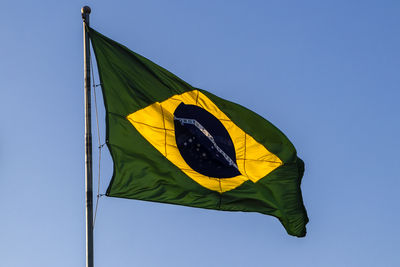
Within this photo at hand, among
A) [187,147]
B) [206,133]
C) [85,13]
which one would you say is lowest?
[187,147]

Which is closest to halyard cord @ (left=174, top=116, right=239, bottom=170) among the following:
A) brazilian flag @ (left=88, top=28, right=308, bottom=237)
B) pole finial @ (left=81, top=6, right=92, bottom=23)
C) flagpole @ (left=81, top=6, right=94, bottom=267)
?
brazilian flag @ (left=88, top=28, right=308, bottom=237)

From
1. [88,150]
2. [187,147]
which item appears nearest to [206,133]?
[187,147]

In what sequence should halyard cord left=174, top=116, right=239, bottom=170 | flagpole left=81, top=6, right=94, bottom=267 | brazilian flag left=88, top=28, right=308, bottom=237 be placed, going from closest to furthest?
1. flagpole left=81, top=6, right=94, bottom=267
2. brazilian flag left=88, top=28, right=308, bottom=237
3. halyard cord left=174, top=116, right=239, bottom=170

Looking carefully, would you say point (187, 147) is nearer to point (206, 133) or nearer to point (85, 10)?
point (206, 133)

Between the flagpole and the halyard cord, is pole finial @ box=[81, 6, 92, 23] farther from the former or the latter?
the halyard cord

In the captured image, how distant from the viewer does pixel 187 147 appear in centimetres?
1984

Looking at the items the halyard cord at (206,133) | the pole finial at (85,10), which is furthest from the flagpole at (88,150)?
the halyard cord at (206,133)

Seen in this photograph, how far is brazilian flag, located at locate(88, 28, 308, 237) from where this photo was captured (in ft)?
59.5

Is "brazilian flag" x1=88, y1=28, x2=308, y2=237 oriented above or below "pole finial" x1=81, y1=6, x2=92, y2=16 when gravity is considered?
below

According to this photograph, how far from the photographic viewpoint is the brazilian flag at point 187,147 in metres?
18.1

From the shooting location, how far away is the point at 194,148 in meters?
20.1

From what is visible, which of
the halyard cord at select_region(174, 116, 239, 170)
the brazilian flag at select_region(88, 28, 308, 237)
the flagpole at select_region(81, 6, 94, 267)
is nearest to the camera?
the flagpole at select_region(81, 6, 94, 267)

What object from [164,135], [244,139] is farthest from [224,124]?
[164,135]

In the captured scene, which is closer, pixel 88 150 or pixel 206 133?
pixel 88 150
